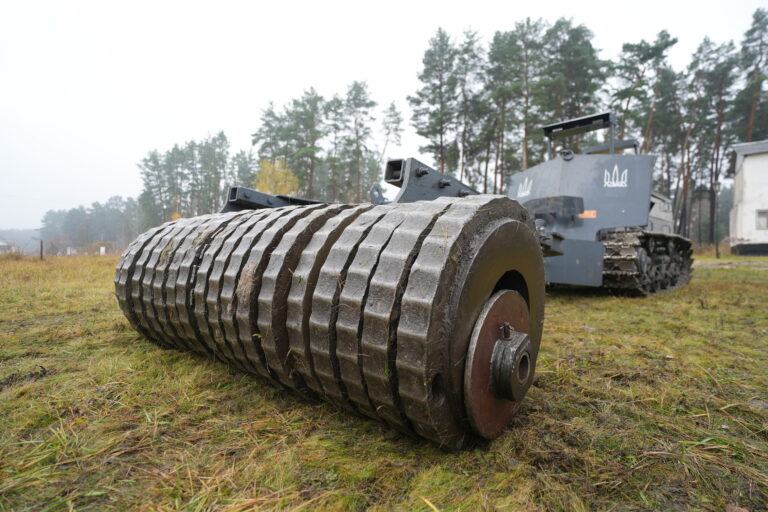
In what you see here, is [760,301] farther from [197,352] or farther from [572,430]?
[197,352]

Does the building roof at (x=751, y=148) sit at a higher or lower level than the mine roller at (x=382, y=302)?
higher

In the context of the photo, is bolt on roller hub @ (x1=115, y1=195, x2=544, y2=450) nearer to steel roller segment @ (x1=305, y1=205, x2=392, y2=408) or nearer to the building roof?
steel roller segment @ (x1=305, y1=205, x2=392, y2=408)

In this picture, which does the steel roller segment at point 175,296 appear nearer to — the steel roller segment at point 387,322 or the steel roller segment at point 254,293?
the steel roller segment at point 254,293

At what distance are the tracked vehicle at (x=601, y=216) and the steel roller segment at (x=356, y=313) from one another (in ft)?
12.7

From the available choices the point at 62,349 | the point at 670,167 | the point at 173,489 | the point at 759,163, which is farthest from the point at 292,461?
the point at 670,167

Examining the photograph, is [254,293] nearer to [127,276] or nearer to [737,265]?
[127,276]

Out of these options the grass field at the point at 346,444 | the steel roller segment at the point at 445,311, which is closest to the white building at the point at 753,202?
the grass field at the point at 346,444

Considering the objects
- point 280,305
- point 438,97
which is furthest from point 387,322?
point 438,97

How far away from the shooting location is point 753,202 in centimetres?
2367

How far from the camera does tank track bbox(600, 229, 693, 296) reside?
5051mm

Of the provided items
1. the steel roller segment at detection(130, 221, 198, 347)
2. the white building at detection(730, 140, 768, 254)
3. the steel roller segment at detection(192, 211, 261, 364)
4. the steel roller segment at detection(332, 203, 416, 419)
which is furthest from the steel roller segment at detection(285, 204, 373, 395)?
the white building at detection(730, 140, 768, 254)

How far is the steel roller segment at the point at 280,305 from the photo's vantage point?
1474 mm

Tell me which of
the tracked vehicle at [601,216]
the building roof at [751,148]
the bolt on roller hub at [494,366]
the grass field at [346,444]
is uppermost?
the building roof at [751,148]

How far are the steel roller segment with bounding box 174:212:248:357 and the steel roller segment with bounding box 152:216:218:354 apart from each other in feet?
0.27
